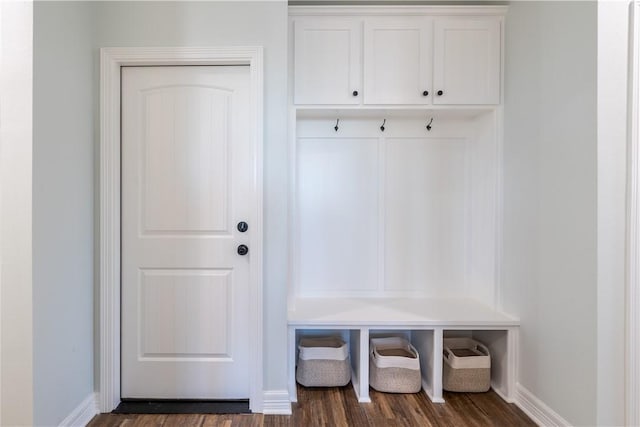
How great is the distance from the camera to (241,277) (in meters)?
1.80

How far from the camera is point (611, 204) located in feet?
4.42

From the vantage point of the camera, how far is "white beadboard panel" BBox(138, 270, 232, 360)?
1.81 m

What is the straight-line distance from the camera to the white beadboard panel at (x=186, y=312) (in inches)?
71.1

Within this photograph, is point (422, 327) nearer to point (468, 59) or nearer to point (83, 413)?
point (468, 59)

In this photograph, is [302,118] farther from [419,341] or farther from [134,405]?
[134,405]

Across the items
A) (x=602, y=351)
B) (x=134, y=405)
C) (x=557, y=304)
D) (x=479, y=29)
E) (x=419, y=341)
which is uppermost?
(x=479, y=29)

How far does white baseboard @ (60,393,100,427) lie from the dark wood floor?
0.04 meters

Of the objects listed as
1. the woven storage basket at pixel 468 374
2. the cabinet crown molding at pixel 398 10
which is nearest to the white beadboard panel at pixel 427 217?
the woven storage basket at pixel 468 374

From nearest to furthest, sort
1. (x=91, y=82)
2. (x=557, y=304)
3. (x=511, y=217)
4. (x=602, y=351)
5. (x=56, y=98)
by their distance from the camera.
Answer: (x=602, y=351), (x=56, y=98), (x=557, y=304), (x=91, y=82), (x=511, y=217)

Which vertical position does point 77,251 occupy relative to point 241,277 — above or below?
above

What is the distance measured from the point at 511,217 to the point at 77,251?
240 centimetres

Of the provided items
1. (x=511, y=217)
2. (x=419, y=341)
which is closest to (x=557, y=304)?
(x=511, y=217)

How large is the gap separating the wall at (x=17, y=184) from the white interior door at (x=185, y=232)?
469 mm

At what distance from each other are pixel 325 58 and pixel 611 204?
5.35ft
